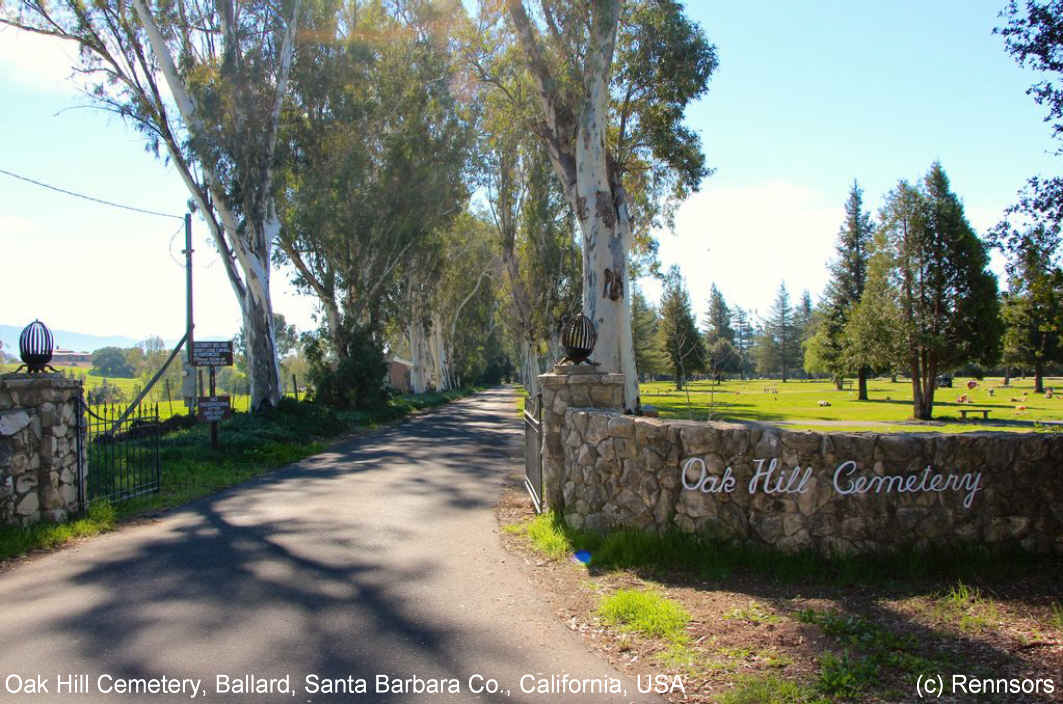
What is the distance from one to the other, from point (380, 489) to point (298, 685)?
659 cm

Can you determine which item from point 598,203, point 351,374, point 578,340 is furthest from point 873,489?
point 351,374

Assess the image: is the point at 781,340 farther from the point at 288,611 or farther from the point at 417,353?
the point at 288,611

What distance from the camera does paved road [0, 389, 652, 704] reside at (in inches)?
160

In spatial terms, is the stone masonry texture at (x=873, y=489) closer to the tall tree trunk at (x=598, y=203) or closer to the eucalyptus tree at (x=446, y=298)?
the tall tree trunk at (x=598, y=203)

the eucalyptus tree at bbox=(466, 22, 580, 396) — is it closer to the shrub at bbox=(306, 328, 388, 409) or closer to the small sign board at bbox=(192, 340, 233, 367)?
the shrub at bbox=(306, 328, 388, 409)

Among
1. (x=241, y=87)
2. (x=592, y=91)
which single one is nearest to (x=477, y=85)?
(x=592, y=91)

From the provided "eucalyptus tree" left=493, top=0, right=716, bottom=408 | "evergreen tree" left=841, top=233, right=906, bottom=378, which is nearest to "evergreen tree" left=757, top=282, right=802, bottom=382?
"evergreen tree" left=841, top=233, right=906, bottom=378

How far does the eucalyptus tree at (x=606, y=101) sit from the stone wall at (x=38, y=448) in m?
9.67

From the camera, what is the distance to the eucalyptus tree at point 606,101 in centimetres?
1484

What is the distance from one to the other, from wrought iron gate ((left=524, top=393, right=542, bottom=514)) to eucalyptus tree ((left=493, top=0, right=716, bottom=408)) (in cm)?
527

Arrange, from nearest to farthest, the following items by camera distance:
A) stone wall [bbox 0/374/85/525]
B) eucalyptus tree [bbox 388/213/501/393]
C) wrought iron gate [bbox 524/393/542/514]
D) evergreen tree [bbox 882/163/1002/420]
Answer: stone wall [bbox 0/374/85/525], wrought iron gate [bbox 524/393/542/514], evergreen tree [bbox 882/163/1002/420], eucalyptus tree [bbox 388/213/501/393]

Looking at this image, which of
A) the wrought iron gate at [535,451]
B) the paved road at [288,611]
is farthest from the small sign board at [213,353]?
the wrought iron gate at [535,451]

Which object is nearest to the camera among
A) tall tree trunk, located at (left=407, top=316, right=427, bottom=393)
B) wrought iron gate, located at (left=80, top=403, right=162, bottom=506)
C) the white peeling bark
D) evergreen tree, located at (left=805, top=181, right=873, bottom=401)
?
wrought iron gate, located at (left=80, top=403, right=162, bottom=506)

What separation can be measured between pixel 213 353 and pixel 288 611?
554 inches
